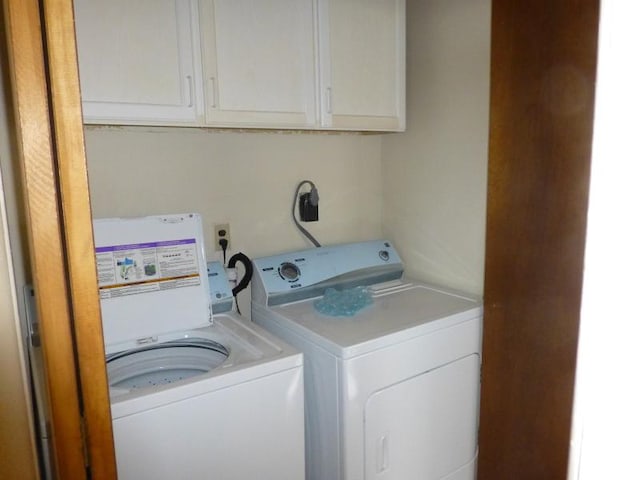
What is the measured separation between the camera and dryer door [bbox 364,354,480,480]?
1.61m

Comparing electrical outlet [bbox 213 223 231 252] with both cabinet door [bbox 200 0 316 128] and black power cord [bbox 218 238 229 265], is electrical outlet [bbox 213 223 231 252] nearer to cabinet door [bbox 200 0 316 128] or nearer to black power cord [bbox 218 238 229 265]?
black power cord [bbox 218 238 229 265]

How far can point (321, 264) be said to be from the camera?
2074mm

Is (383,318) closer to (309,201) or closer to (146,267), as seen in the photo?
(309,201)

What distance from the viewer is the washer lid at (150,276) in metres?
1.62

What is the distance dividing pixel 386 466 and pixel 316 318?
58 centimetres

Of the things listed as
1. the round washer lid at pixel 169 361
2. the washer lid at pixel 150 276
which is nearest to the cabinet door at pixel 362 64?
the washer lid at pixel 150 276

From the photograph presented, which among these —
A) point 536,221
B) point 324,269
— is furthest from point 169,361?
point 536,221

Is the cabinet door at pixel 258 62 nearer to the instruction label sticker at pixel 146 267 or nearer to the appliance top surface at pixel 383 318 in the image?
the instruction label sticker at pixel 146 267

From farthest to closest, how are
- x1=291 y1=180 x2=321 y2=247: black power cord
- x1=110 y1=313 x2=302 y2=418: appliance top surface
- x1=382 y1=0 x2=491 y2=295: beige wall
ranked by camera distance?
x1=291 y1=180 x2=321 y2=247: black power cord, x1=382 y1=0 x2=491 y2=295: beige wall, x1=110 y1=313 x2=302 y2=418: appliance top surface

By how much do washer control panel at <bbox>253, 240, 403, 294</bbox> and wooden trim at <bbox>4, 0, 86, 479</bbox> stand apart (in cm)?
131

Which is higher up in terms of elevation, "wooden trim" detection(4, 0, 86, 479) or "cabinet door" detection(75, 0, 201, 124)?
"cabinet door" detection(75, 0, 201, 124)

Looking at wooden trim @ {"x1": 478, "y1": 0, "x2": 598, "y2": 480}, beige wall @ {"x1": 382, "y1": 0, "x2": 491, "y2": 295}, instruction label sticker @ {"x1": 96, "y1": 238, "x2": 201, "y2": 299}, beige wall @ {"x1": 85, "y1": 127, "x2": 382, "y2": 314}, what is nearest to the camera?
wooden trim @ {"x1": 478, "y1": 0, "x2": 598, "y2": 480}

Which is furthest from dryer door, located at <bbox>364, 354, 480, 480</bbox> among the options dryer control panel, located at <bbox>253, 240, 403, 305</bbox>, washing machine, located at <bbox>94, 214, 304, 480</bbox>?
dryer control panel, located at <bbox>253, 240, 403, 305</bbox>

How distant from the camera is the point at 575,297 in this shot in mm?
1388
